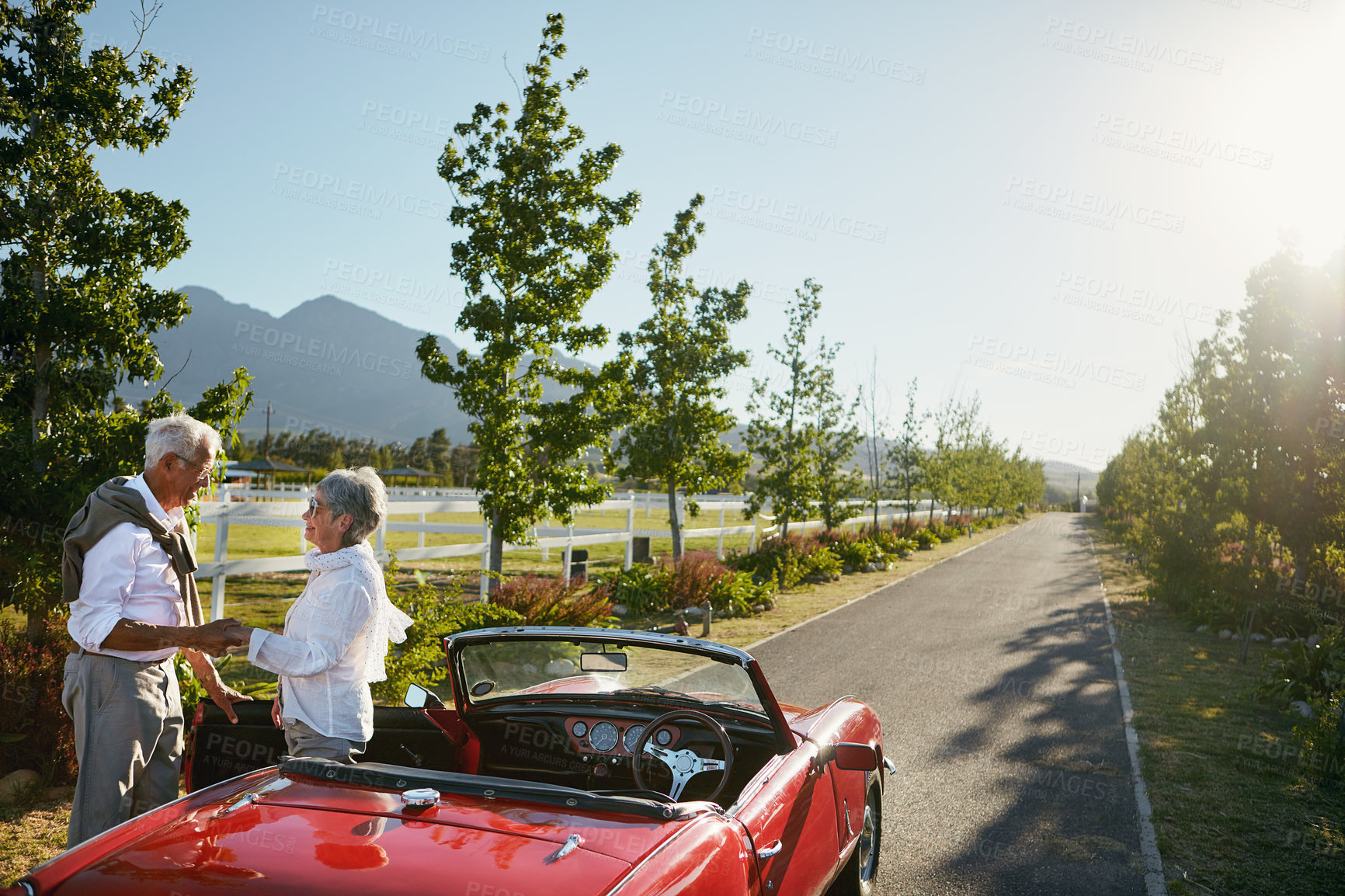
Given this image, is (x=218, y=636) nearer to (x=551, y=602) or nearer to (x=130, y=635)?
(x=130, y=635)

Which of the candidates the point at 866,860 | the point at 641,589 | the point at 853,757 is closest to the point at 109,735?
the point at 853,757

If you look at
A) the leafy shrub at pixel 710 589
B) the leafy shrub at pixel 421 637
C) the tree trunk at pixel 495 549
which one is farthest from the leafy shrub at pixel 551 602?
the leafy shrub at pixel 710 589

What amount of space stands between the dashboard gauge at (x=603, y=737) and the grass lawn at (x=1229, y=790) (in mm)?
3192

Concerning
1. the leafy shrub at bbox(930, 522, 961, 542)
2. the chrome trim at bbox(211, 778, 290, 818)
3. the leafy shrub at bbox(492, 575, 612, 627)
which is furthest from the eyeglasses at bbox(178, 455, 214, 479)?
the leafy shrub at bbox(930, 522, 961, 542)

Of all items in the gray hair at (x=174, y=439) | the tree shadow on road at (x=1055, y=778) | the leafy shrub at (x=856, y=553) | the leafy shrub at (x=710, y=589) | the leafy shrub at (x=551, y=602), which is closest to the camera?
the gray hair at (x=174, y=439)

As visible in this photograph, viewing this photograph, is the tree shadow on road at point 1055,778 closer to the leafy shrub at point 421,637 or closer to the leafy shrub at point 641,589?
the leafy shrub at point 421,637

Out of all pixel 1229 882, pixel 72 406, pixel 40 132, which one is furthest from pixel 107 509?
pixel 1229 882

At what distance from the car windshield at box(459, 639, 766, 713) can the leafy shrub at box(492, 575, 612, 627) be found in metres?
5.64

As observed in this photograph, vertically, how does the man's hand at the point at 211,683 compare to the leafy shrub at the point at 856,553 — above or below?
above

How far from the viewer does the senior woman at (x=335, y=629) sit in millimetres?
2789

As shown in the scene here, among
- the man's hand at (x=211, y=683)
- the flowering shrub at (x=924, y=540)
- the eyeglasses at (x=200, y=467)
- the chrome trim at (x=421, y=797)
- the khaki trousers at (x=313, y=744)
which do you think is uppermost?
the eyeglasses at (x=200, y=467)

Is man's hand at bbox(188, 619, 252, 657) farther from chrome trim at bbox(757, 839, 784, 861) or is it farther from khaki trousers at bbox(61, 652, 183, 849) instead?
chrome trim at bbox(757, 839, 784, 861)

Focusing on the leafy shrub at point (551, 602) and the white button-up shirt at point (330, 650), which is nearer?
the white button-up shirt at point (330, 650)

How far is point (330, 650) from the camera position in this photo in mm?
2768
